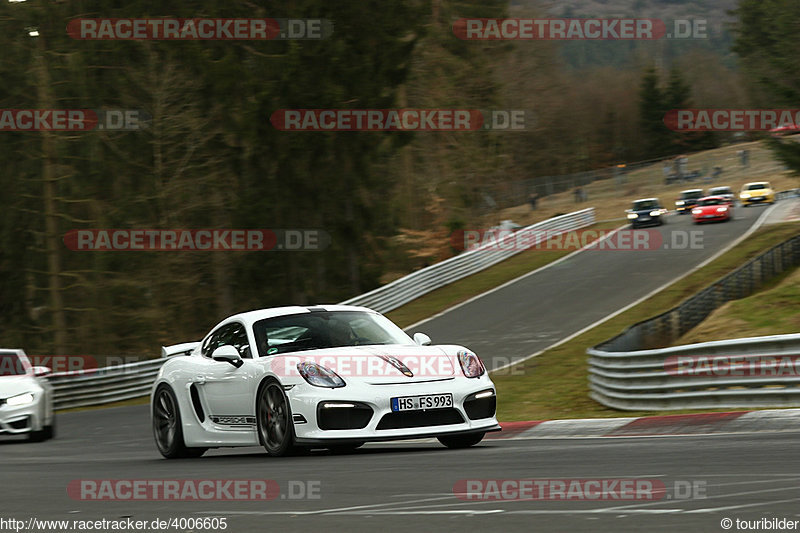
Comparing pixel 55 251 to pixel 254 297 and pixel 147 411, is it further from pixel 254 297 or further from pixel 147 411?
pixel 147 411

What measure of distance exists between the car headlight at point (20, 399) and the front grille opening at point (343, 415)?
794 centimetres

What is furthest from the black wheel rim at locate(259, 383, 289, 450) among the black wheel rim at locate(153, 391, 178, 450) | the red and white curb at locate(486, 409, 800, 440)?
the red and white curb at locate(486, 409, 800, 440)

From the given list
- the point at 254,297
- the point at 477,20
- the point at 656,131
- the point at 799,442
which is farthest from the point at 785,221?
the point at 656,131

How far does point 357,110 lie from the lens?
35.2 metres

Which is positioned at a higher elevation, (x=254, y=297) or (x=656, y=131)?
(x=656, y=131)

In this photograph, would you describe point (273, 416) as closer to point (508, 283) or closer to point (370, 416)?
point (370, 416)

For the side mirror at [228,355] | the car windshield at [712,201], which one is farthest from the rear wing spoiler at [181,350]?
the car windshield at [712,201]

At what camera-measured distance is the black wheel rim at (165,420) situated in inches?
439

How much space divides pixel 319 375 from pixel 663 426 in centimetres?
393

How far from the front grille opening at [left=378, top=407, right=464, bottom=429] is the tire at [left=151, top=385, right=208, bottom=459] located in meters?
2.78

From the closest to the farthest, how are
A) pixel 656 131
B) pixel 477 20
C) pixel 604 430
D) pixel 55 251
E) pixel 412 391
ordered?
pixel 412 391 < pixel 604 430 < pixel 55 251 < pixel 477 20 < pixel 656 131

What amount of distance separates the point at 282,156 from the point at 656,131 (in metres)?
71.4

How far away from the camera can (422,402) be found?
9.09m

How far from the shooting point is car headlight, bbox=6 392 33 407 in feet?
50.8
